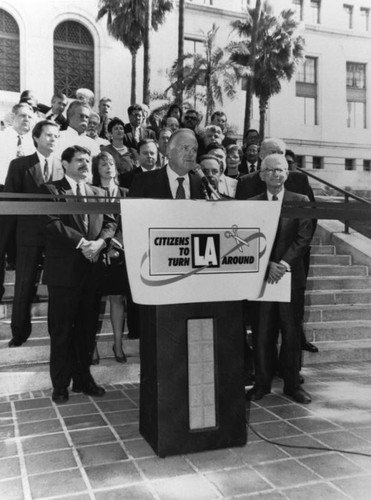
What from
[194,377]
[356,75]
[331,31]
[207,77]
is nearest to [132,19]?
[207,77]

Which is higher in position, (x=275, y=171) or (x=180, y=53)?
(x=180, y=53)

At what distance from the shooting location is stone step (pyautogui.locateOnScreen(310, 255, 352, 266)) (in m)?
8.10

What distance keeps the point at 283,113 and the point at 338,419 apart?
28124 mm

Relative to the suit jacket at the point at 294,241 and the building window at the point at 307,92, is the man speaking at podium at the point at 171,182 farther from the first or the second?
the building window at the point at 307,92

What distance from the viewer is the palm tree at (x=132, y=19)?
23.8 m

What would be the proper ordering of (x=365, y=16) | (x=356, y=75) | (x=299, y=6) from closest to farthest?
(x=299, y=6), (x=356, y=75), (x=365, y=16)

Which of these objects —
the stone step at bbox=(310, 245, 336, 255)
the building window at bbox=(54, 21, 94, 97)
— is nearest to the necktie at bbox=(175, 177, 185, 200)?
the stone step at bbox=(310, 245, 336, 255)

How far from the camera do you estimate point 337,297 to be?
7121 mm

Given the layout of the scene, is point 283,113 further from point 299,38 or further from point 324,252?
point 324,252

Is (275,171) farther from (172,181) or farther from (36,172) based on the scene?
(36,172)

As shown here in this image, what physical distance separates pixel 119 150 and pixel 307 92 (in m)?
26.7

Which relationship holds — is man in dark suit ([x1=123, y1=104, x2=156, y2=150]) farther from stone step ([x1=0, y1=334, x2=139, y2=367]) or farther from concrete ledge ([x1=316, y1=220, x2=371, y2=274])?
stone step ([x1=0, y1=334, x2=139, y2=367])

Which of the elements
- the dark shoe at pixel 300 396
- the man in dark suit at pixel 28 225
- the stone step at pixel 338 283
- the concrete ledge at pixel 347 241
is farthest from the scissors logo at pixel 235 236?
the concrete ledge at pixel 347 241

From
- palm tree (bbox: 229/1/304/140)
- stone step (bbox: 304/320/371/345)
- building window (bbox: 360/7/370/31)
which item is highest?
building window (bbox: 360/7/370/31)
